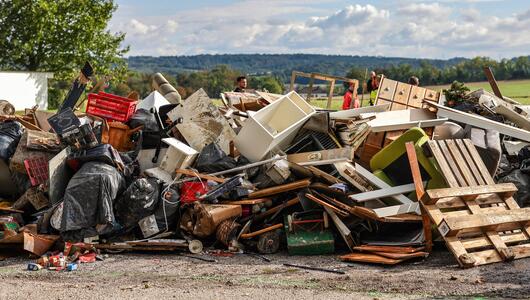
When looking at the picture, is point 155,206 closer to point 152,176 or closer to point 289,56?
point 152,176

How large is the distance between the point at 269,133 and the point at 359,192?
4.35 ft

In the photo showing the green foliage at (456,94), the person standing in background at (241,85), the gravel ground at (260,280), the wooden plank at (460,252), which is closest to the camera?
the gravel ground at (260,280)

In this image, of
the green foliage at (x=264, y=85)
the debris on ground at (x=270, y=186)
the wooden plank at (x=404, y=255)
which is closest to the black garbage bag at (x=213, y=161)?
the debris on ground at (x=270, y=186)

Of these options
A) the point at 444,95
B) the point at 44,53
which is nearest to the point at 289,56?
the point at 44,53

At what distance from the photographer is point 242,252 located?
712 cm

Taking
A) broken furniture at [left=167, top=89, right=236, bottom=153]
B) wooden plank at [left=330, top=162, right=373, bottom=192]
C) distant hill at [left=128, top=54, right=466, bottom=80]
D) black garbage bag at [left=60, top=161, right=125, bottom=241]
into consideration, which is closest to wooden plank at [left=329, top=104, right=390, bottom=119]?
wooden plank at [left=330, top=162, right=373, bottom=192]

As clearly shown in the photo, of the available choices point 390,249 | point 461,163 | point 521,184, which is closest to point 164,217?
point 390,249

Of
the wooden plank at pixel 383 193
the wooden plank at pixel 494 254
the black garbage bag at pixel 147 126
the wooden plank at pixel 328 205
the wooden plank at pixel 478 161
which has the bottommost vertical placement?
the wooden plank at pixel 494 254

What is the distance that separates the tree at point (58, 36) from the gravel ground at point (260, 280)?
36199 millimetres

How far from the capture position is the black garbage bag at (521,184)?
299 inches

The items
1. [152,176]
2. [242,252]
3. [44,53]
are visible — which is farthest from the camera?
[44,53]

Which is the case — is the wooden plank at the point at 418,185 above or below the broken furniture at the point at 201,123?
below

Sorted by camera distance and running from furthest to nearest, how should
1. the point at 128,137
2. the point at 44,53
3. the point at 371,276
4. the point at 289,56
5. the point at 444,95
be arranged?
1. the point at 289,56
2. the point at 44,53
3. the point at 444,95
4. the point at 128,137
5. the point at 371,276

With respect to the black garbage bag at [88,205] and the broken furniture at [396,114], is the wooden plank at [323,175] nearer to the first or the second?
the broken furniture at [396,114]
